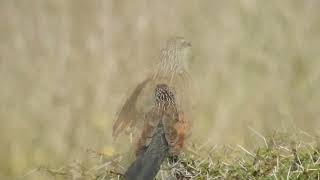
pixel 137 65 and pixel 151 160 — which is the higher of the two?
pixel 137 65

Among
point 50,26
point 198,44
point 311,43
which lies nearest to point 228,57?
point 198,44

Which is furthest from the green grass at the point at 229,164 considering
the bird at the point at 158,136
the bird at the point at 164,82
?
the bird at the point at 164,82

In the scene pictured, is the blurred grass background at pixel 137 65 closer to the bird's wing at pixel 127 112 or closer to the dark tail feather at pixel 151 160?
the bird's wing at pixel 127 112

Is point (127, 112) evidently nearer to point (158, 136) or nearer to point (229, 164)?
point (158, 136)

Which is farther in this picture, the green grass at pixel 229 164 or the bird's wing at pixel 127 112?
the bird's wing at pixel 127 112

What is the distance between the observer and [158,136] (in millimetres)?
1950

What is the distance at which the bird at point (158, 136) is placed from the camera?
6.06 feet

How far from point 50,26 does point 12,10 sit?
12 centimetres

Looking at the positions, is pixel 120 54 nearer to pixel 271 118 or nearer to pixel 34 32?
pixel 34 32

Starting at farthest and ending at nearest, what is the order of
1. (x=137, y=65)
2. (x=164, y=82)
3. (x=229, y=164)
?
(x=137, y=65) → (x=164, y=82) → (x=229, y=164)

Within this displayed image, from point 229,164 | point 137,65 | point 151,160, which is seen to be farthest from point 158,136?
point 137,65

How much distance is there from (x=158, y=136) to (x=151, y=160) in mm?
97

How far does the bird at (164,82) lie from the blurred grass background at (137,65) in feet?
0.12

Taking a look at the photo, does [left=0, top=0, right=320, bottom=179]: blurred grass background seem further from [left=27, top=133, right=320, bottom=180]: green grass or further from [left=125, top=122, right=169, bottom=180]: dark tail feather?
[left=125, top=122, right=169, bottom=180]: dark tail feather
